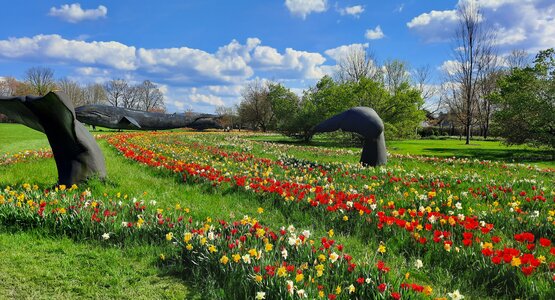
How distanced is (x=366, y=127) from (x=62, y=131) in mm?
8061

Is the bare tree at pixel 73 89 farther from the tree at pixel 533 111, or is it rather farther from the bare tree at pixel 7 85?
the tree at pixel 533 111

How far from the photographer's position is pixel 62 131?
708 centimetres

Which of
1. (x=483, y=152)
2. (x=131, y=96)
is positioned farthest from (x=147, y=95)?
(x=483, y=152)

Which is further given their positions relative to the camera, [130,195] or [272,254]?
[130,195]

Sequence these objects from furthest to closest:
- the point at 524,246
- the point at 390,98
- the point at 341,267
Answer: the point at 390,98, the point at 524,246, the point at 341,267

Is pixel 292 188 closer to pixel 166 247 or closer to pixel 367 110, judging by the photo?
pixel 166 247

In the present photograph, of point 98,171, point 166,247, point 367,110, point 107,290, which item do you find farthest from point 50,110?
point 367,110

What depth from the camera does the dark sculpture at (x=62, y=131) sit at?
6.48 metres

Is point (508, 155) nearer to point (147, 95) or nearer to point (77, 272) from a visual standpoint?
point (77, 272)

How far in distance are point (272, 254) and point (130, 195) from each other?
421cm

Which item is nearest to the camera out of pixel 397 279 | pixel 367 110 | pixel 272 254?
pixel 397 279

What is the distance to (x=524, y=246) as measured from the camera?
4.18m

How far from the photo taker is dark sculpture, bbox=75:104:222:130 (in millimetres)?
35875

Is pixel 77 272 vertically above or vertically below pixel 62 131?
below
